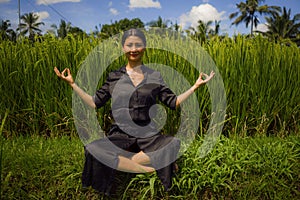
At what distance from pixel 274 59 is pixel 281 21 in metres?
25.8

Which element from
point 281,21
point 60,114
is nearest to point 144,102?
point 60,114

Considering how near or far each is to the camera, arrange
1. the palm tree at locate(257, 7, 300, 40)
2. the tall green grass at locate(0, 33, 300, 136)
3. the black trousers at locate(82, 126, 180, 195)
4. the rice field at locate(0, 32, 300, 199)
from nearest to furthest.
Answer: the black trousers at locate(82, 126, 180, 195), the rice field at locate(0, 32, 300, 199), the tall green grass at locate(0, 33, 300, 136), the palm tree at locate(257, 7, 300, 40)

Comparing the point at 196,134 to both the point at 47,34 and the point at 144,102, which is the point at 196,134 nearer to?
the point at 144,102

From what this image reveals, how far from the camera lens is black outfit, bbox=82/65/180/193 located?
169 centimetres

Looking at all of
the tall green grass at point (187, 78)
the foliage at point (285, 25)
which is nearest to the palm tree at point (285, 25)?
the foliage at point (285, 25)

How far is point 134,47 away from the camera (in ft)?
6.06

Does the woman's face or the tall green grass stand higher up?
the woman's face

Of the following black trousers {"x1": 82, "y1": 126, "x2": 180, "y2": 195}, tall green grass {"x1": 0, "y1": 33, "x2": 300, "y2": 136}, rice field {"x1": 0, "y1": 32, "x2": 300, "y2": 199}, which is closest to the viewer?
black trousers {"x1": 82, "y1": 126, "x2": 180, "y2": 195}

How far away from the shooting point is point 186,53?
2469 millimetres

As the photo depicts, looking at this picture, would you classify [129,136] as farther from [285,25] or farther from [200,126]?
[285,25]

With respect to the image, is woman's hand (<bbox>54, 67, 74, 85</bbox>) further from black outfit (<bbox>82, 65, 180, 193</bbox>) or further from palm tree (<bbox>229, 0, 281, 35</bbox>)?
palm tree (<bbox>229, 0, 281, 35</bbox>)

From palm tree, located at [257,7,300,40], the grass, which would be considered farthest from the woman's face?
palm tree, located at [257,7,300,40]

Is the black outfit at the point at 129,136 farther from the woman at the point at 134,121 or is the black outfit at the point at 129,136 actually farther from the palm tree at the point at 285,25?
the palm tree at the point at 285,25

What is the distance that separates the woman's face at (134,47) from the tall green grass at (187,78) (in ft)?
1.75
